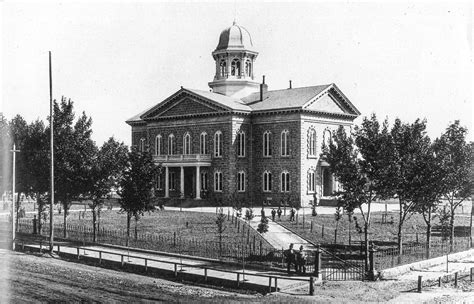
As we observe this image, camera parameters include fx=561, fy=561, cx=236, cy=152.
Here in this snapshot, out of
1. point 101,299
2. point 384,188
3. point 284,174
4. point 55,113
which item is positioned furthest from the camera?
point 284,174

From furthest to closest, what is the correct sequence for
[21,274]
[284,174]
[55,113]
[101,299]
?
[284,174] < [55,113] < [21,274] < [101,299]

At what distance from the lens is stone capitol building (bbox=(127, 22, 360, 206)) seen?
5459 cm

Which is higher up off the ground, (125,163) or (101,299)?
(125,163)

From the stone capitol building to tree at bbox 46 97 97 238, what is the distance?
63.7 ft

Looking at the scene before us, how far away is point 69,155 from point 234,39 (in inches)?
1416

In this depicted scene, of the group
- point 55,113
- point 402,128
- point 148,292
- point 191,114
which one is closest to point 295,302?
point 148,292

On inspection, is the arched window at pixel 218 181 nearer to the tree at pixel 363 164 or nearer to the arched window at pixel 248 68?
the arched window at pixel 248 68

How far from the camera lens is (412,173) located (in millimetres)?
28391

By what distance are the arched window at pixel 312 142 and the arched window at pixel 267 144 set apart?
397 cm

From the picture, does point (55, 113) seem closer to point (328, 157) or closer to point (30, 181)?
point (30, 181)

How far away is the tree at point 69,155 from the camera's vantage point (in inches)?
1346

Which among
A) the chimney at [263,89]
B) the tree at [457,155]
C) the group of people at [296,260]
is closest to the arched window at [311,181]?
the chimney at [263,89]

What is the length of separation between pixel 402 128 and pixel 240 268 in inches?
431

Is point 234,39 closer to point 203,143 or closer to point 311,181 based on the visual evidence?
point 203,143
